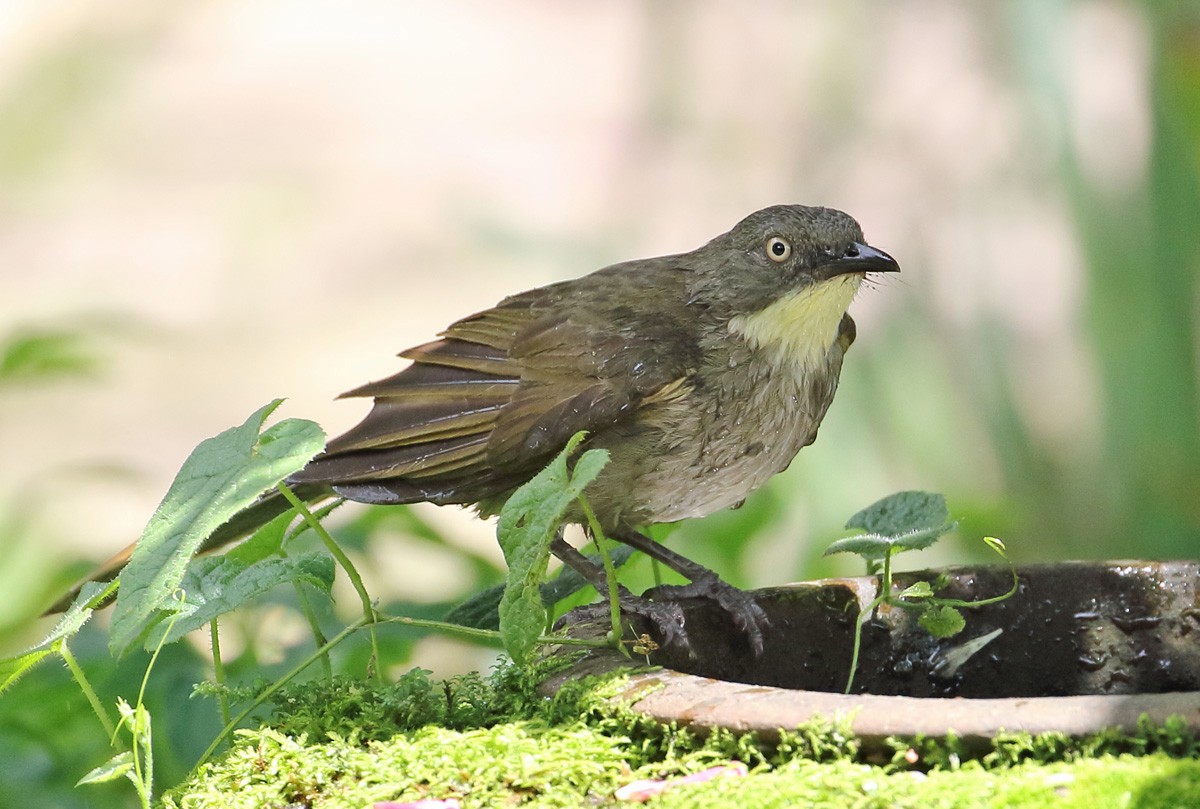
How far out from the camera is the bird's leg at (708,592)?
2.36m

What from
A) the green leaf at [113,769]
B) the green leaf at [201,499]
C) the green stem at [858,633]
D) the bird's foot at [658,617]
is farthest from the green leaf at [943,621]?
the green leaf at [113,769]

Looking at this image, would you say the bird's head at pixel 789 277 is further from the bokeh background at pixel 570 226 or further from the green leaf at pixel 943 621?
the green leaf at pixel 943 621

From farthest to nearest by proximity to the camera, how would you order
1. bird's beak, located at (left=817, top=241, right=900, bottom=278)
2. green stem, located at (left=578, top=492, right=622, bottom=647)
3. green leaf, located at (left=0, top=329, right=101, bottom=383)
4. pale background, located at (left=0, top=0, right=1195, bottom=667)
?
pale background, located at (left=0, top=0, right=1195, bottom=667), green leaf, located at (left=0, top=329, right=101, bottom=383), bird's beak, located at (left=817, top=241, right=900, bottom=278), green stem, located at (left=578, top=492, right=622, bottom=647)

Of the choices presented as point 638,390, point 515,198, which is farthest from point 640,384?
point 515,198

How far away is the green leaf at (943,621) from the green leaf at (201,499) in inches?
39.8

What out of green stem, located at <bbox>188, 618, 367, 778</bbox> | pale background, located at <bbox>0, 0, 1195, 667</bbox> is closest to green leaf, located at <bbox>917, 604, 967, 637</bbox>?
green stem, located at <bbox>188, 618, 367, 778</bbox>

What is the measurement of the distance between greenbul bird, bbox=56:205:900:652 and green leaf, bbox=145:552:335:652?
1.89 feet

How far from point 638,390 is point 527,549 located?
917 millimetres

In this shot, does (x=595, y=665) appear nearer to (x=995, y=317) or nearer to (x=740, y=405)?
(x=740, y=405)

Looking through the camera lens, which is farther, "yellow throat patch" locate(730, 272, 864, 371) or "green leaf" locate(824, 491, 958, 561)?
"yellow throat patch" locate(730, 272, 864, 371)

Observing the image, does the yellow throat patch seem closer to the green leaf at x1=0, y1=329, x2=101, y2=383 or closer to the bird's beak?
the bird's beak

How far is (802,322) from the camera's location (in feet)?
9.99

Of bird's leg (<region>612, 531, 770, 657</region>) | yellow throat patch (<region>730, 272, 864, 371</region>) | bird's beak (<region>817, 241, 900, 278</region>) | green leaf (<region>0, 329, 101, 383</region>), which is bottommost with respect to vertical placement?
bird's leg (<region>612, 531, 770, 657</region>)

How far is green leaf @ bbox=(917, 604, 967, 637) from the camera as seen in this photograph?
225 centimetres
